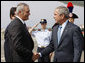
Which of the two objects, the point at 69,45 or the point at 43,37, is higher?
the point at 69,45

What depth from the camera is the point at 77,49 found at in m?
4.24

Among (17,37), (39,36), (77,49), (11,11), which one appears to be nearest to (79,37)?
(77,49)

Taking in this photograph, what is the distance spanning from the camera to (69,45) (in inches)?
169

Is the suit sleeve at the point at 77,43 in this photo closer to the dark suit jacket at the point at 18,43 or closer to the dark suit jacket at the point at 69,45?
the dark suit jacket at the point at 69,45

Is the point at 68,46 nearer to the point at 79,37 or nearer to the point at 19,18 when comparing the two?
the point at 79,37

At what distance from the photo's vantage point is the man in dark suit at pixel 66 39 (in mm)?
4238

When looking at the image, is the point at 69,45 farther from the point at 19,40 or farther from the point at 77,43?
the point at 19,40

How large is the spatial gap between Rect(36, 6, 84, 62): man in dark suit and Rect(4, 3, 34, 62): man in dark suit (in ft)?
1.45

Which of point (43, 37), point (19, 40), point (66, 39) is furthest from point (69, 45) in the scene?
point (43, 37)

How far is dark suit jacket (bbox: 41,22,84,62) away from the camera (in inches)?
167

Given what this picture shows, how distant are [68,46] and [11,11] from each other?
1.23m

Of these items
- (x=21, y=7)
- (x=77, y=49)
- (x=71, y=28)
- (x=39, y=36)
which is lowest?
(x=39, y=36)

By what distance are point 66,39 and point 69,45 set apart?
0.33 feet

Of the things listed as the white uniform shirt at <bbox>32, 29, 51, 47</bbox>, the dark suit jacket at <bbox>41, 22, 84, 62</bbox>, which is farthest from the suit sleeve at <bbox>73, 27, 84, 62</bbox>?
the white uniform shirt at <bbox>32, 29, 51, 47</bbox>
